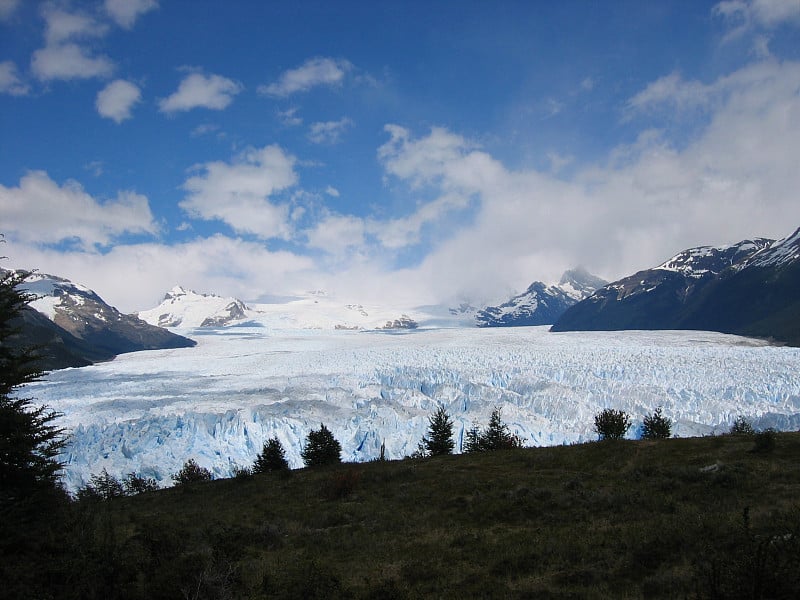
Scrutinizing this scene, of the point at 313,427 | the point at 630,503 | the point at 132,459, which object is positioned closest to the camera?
the point at 630,503

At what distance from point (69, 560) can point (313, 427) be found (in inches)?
1308

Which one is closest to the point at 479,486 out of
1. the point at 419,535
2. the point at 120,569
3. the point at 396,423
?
the point at 419,535

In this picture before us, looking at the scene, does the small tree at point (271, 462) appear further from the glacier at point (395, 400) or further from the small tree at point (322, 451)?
the glacier at point (395, 400)

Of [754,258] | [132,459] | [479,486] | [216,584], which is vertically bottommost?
[132,459]

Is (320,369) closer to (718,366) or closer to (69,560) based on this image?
(718,366)

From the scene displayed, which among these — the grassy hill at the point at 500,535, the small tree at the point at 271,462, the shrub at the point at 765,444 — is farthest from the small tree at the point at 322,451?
the shrub at the point at 765,444

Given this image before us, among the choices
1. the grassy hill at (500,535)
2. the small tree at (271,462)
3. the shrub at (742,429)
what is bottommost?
the small tree at (271,462)

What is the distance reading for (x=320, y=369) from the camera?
67.1m

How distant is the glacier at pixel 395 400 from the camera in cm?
3803

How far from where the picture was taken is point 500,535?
1085 centimetres

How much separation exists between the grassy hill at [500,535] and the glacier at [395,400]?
21447 millimetres

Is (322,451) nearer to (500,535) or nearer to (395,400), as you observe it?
(500,535)

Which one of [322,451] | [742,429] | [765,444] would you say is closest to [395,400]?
[322,451]

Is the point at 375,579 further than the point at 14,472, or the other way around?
the point at 14,472
